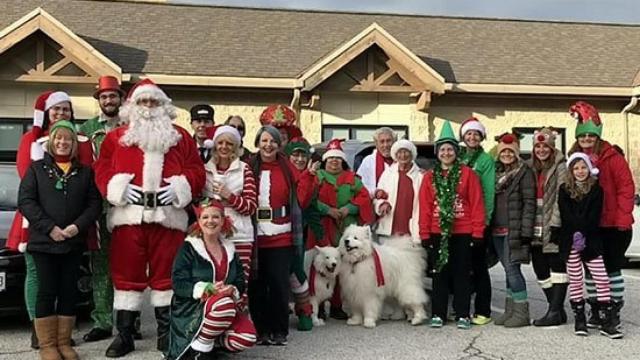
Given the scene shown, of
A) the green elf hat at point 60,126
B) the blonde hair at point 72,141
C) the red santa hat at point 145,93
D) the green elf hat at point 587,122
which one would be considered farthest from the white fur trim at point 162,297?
the green elf hat at point 587,122

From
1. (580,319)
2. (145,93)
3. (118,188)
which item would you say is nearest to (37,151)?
(118,188)

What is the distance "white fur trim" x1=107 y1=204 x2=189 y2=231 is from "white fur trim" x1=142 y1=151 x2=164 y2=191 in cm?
17

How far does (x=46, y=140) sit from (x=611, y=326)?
17.5 feet

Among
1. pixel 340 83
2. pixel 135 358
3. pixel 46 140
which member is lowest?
pixel 135 358

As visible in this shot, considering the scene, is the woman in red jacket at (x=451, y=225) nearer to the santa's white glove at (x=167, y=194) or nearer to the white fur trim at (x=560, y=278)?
the white fur trim at (x=560, y=278)

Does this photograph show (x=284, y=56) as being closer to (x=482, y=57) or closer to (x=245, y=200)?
(x=482, y=57)

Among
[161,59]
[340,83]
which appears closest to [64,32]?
[161,59]

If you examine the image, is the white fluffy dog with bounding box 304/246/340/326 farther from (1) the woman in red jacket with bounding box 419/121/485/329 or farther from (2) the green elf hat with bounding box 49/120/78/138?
(2) the green elf hat with bounding box 49/120/78/138

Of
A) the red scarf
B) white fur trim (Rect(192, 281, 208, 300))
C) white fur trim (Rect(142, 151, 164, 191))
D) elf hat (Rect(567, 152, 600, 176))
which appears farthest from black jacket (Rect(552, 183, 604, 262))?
white fur trim (Rect(142, 151, 164, 191))

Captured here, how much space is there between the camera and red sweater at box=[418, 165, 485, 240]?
7.49m

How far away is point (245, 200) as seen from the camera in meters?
6.33

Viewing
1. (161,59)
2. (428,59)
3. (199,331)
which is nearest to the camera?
(199,331)

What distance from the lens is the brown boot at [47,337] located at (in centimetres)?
586

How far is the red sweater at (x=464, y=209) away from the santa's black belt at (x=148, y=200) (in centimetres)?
289
